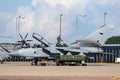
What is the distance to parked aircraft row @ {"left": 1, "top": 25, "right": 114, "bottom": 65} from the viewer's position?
76750 mm

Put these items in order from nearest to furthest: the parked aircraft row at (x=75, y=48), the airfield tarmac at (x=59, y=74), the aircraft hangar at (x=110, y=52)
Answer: the airfield tarmac at (x=59, y=74)
the parked aircraft row at (x=75, y=48)
the aircraft hangar at (x=110, y=52)

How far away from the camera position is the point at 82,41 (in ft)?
269

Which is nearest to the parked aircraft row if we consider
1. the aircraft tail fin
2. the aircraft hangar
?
the aircraft tail fin

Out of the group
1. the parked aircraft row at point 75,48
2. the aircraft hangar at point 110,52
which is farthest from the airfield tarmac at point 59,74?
the aircraft hangar at point 110,52

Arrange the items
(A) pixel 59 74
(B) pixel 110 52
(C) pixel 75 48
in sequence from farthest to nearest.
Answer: (B) pixel 110 52
(C) pixel 75 48
(A) pixel 59 74

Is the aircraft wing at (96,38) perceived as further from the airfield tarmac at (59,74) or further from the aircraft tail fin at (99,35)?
the airfield tarmac at (59,74)

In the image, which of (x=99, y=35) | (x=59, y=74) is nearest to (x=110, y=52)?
(x=99, y=35)

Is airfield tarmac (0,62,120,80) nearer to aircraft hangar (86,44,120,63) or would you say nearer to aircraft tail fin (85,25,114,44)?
aircraft tail fin (85,25,114,44)

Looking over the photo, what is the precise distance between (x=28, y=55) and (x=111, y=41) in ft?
390

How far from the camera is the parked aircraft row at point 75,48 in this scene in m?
76.8

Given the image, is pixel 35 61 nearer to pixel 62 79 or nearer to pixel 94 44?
pixel 94 44

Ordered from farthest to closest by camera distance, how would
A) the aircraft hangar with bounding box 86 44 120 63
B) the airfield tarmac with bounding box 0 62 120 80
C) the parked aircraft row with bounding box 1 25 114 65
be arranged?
the aircraft hangar with bounding box 86 44 120 63 → the parked aircraft row with bounding box 1 25 114 65 → the airfield tarmac with bounding box 0 62 120 80

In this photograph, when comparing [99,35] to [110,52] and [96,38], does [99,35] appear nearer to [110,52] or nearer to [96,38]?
[96,38]

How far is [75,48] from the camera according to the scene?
8125cm
